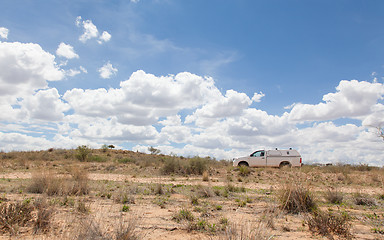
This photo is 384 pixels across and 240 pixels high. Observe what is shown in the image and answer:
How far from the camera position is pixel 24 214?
18.8 ft

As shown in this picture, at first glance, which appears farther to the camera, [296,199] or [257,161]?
[257,161]

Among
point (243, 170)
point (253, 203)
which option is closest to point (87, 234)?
point (253, 203)

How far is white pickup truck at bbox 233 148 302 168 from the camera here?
23.3 m

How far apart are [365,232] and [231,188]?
6.40m

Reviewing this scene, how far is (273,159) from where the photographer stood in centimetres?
2348

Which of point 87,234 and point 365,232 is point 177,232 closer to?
point 87,234

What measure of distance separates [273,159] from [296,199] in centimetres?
1632

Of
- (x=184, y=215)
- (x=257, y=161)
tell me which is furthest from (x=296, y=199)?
(x=257, y=161)

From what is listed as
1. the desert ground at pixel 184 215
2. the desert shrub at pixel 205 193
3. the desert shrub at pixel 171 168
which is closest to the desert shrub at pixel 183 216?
the desert ground at pixel 184 215

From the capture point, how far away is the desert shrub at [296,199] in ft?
24.9

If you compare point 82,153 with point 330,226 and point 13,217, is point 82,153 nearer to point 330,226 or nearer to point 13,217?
point 13,217

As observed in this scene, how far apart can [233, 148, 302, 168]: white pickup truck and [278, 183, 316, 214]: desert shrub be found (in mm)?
15895

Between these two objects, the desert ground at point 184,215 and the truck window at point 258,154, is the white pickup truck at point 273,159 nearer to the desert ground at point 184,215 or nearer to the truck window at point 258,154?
the truck window at point 258,154

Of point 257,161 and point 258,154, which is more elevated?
point 258,154
